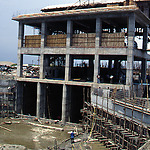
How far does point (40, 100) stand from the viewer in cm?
3931

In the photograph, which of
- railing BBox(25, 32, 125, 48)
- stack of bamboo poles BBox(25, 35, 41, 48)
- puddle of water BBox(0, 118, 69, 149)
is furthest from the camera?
stack of bamboo poles BBox(25, 35, 41, 48)

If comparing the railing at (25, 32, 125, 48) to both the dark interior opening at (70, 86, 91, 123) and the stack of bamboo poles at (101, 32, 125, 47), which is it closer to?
the stack of bamboo poles at (101, 32, 125, 47)

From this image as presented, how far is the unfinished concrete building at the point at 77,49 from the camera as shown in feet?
110

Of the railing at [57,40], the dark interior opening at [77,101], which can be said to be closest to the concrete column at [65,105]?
the dark interior opening at [77,101]

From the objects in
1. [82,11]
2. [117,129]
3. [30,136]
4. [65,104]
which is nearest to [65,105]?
[65,104]

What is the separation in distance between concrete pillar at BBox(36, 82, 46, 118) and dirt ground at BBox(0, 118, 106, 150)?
6.04ft

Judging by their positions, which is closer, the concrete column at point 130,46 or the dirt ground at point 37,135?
the dirt ground at point 37,135

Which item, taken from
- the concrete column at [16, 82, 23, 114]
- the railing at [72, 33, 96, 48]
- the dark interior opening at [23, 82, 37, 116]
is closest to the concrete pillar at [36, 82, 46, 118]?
Result: the concrete column at [16, 82, 23, 114]

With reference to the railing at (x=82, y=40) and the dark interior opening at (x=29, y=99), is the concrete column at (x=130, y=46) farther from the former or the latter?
the dark interior opening at (x=29, y=99)

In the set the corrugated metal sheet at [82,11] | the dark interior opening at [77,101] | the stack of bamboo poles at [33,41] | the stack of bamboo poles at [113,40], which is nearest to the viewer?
the corrugated metal sheet at [82,11]

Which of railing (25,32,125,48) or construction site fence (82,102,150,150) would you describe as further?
railing (25,32,125,48)

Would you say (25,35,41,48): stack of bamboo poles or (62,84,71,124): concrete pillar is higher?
(25,35,41,48): stack of bamboo poles

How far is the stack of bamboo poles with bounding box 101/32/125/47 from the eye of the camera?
34.6 metres

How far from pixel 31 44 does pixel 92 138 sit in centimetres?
2073
